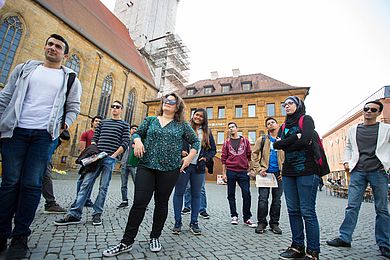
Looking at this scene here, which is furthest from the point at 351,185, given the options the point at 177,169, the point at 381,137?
the point at 177,169

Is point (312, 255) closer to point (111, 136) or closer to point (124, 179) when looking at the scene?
point (111, 136)

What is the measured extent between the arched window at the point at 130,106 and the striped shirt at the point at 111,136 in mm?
22693

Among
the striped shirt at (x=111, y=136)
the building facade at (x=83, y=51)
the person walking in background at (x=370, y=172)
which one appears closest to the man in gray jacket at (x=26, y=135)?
the striped shirt at (x=111, y=136)

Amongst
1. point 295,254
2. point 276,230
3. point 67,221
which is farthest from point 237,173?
point 67,221

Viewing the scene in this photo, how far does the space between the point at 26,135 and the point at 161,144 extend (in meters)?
1.37

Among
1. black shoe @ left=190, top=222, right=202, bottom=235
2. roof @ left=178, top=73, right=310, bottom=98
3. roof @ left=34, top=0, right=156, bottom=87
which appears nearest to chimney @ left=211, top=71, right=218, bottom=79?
roof @ left=178, top=73, right=310, bottom=98

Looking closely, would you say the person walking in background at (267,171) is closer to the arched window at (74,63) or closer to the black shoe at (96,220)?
the black shoe at (96,220)

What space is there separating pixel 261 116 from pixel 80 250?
22104 millimetres

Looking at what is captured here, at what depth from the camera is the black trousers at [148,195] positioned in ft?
7.33

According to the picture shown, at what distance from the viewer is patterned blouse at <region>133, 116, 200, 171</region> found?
2.34 metres

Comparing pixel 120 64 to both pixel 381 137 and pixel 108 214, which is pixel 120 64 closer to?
pixel 108 214

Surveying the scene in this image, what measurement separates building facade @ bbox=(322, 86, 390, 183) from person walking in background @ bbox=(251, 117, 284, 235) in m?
33.6

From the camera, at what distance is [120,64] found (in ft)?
79.6

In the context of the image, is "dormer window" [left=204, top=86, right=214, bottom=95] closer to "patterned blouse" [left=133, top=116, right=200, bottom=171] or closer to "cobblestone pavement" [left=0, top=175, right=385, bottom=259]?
"cobblestone pavement" [left=0, top=175, right=385, bottom=259]
